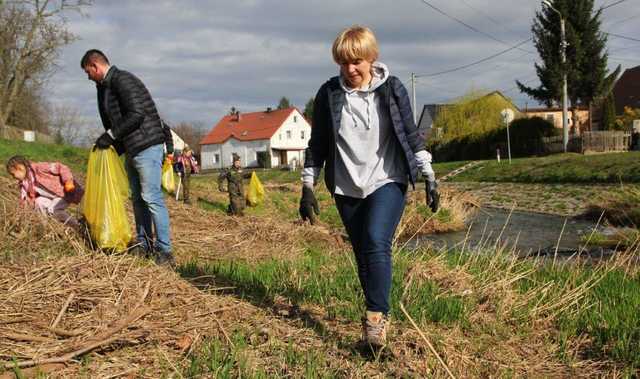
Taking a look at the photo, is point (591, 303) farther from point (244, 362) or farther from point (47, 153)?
point (47, 153)

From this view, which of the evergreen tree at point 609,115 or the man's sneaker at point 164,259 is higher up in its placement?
the evergreen tree at point 609,115

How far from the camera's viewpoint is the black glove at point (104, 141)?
478 cm

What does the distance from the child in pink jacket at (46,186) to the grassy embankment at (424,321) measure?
47 cm

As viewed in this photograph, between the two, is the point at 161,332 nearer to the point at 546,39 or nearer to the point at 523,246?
the point at 523,246

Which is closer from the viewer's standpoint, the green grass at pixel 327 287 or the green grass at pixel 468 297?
the green grass at pixel 468 297

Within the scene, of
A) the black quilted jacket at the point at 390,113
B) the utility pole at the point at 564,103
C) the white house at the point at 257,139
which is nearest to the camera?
the black quilted jacket at the point at 390,113

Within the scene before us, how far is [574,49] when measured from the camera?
32750 mm

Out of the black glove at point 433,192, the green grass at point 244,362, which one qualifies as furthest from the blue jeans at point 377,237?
the green grass at point 244,362

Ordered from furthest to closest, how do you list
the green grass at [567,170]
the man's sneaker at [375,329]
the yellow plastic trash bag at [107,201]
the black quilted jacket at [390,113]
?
the green grass at [567,170] → the yellow plastic trash bag at [107,201] → the black quilted jacket at [390,113] → the man's sneaker at [375,329]

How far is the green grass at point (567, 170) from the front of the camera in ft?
57.7

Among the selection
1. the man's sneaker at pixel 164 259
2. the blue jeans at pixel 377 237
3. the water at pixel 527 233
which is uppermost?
the blue jeans at pixel 377 237

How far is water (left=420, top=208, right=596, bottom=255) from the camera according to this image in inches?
375

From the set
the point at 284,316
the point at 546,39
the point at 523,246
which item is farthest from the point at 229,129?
the point at 284,316

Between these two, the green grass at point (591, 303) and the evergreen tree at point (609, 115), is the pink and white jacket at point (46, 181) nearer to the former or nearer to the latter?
the green grass at point (591, 303)
